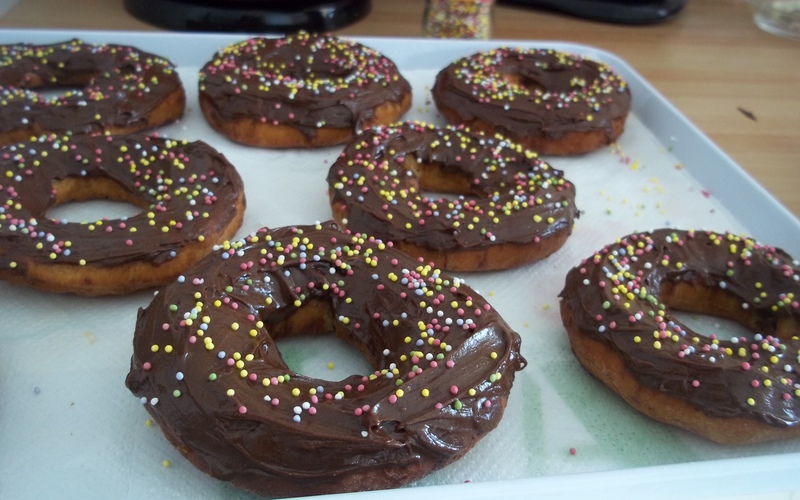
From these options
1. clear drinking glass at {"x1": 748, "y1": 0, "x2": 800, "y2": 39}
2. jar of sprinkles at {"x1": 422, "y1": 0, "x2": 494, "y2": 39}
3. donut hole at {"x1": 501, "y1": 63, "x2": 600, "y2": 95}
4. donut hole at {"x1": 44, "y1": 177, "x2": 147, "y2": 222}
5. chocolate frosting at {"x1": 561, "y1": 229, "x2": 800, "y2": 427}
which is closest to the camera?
chocolate frosting at {"x1": 561, "y1": 229, "x2": 800, "y2": 427}

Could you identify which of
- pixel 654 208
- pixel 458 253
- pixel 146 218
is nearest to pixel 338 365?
pixel 458 253

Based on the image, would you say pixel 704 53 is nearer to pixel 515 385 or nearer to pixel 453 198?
pixel 453 198

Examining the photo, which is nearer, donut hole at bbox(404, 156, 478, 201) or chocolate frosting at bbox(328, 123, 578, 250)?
chocolate frosting at bbox(328, 123, 578, 250)

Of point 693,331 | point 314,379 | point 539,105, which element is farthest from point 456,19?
point 314,379

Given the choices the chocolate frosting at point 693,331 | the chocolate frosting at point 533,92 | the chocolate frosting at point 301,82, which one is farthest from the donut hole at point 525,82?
the chocolate frosting at point 693,331

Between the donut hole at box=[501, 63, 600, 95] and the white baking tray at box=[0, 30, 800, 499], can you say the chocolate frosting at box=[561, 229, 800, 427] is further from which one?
the donut hole at box=[501, 63, 600, 95]

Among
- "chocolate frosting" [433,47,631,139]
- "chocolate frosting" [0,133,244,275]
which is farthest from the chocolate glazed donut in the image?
"chocolate frosting" [0,133,244,275]
